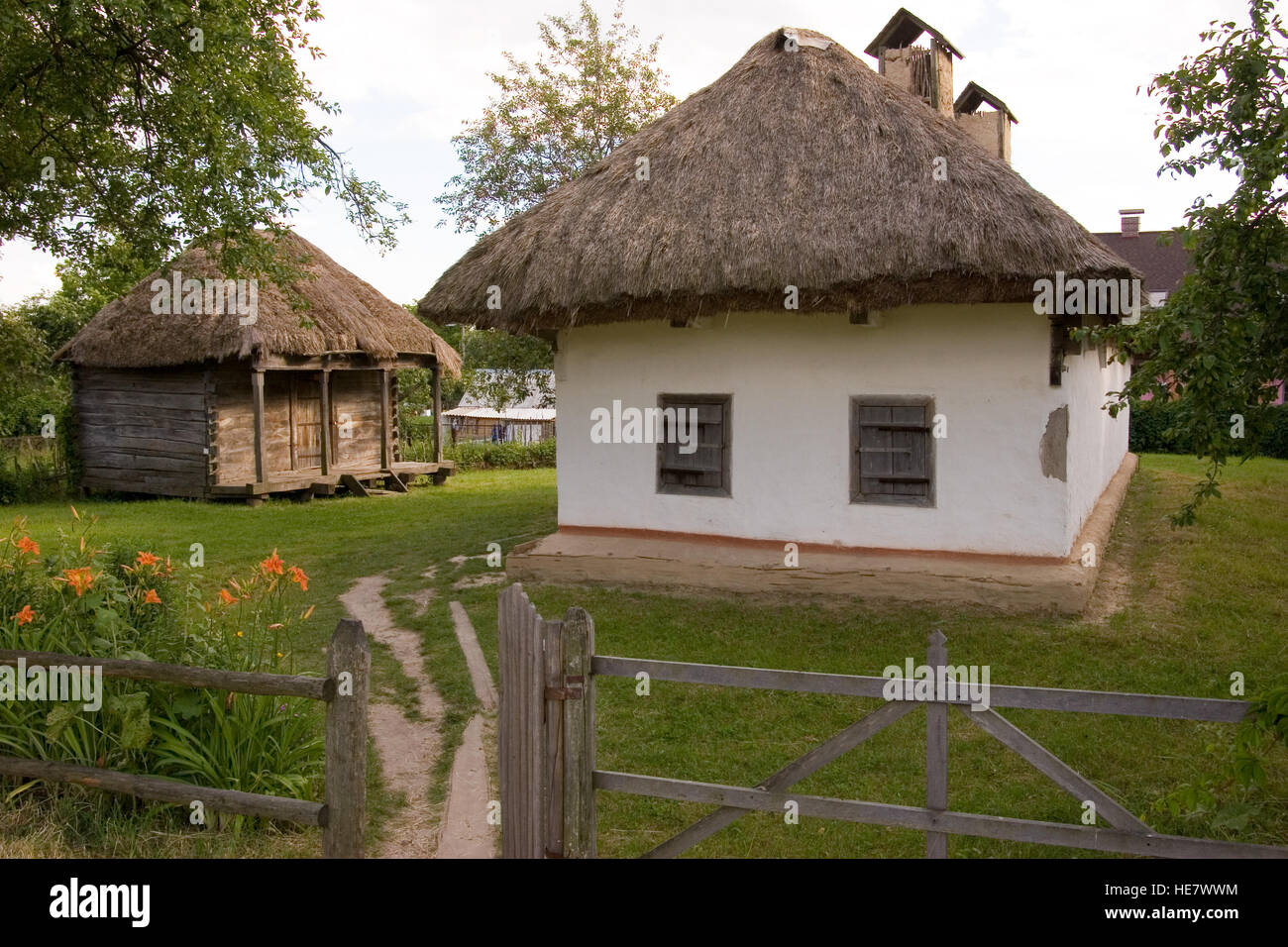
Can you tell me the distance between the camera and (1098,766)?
5.52 meters

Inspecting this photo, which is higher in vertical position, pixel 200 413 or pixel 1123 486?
pixel 200 413

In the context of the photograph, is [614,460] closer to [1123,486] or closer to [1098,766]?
[1098,766]

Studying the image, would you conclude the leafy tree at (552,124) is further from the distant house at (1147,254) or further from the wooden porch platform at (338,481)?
the distant house at (1147,254)

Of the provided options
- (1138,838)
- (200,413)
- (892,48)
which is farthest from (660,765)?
(200,413)

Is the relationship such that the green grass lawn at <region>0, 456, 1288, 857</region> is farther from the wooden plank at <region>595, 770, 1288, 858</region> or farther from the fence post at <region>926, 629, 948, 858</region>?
the fence post at <region>926, 629, 948, 858</region>

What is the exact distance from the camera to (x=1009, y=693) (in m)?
3.50

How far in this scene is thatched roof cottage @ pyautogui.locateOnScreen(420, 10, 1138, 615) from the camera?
8625mm

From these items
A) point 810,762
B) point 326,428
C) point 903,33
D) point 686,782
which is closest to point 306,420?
point 326,428

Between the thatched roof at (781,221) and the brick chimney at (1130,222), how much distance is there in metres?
29.4

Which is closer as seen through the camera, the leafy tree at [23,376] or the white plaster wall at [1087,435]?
the white plaster wall at [1087,435]

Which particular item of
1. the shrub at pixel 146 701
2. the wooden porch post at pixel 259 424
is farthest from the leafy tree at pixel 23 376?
the shrub at pixel 146 701

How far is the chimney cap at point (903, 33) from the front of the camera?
40.9ft

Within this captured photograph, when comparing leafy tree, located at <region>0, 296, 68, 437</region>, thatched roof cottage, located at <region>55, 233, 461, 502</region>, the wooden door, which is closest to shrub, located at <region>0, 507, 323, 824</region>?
thatched roof cottage, located at <region>55, 233, 461, 502</region>
